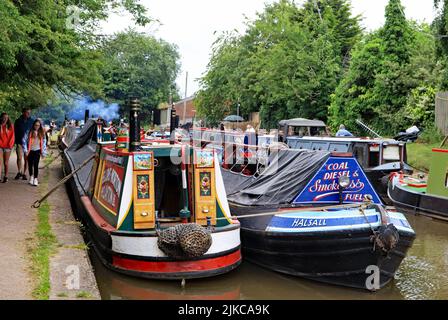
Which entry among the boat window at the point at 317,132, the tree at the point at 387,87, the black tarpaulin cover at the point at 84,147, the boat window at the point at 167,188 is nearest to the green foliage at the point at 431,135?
the tree at the point at 387,87

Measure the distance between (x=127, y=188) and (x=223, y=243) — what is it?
1652 millimetres

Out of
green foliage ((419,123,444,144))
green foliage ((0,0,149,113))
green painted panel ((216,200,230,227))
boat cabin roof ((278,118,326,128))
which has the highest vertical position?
green foliage ((0,0,149,113))

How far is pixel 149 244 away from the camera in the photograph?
7605 mm

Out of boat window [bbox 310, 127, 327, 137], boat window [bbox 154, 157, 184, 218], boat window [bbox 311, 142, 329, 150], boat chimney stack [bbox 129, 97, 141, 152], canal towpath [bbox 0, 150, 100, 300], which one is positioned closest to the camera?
canal towpath [bbox 0, 150, 100, 300]

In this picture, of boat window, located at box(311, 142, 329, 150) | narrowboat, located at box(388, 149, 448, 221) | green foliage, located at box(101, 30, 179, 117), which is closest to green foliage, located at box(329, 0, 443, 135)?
boat window, located at box(311, 142, 329, 150)

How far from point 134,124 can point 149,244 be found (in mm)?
1827

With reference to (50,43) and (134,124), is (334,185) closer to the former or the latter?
(134,124)

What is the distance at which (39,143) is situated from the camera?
13055 millimetres

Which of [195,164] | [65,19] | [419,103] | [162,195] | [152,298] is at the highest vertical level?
[65,19]

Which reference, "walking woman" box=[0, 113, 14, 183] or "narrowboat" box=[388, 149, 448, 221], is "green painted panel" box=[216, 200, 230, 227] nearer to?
"walking woman" box=[0, 113, 14, 183]

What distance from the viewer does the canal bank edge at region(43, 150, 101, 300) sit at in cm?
609

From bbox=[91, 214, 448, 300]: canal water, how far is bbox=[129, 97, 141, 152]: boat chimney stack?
198 cm

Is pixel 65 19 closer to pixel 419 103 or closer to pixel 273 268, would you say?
pixel 273 268
